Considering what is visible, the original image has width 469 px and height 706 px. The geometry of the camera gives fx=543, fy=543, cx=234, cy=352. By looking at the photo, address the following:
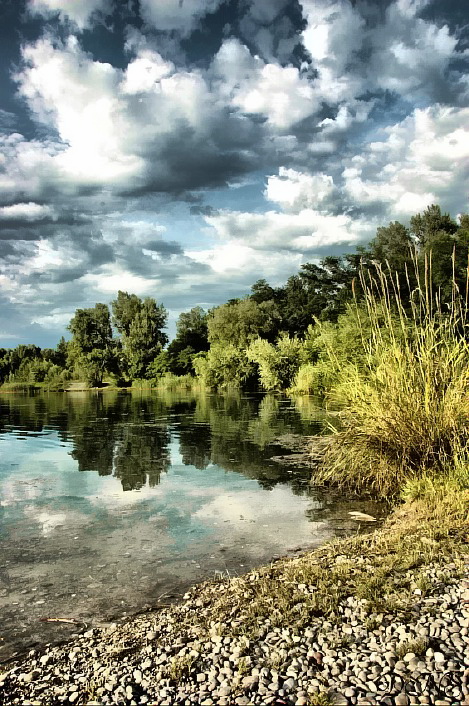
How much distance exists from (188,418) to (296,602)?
2423 centimetres

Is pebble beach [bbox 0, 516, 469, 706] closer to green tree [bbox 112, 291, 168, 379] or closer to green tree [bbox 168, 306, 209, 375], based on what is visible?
green tree [bbox 168, 306, 209, 375]

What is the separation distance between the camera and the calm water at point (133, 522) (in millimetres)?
6242

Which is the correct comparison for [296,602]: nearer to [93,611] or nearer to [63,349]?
[93,611]

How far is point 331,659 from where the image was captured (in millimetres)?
4109

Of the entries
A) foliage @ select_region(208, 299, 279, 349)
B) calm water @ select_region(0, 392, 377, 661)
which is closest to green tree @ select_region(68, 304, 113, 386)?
foliage @ select_region(208, 299, 279, 349)

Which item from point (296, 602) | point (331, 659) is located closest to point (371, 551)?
point (296, 602)

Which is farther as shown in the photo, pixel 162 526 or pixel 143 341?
pixel 143 341

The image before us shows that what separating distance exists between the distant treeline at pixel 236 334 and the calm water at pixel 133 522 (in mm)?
23747

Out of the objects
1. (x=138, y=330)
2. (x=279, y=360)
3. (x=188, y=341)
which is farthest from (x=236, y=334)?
(x=138, y=330)

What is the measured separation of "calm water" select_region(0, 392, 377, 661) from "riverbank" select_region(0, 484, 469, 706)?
715 millimetres

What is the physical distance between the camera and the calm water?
20.5 ft

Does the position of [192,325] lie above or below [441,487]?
above

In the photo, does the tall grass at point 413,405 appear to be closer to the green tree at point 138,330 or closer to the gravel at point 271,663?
the gravel at point 271,663

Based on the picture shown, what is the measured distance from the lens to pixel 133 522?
9312 millimetres
